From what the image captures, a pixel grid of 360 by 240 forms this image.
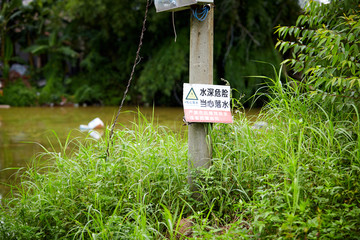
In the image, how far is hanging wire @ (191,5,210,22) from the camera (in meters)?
2.71

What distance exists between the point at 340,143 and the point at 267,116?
65cm

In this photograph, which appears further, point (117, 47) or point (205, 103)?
point (117, 47)

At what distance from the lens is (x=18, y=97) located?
13.4 metres

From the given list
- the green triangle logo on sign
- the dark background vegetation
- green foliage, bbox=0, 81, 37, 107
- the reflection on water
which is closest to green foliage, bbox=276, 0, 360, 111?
the green triangle logo on sign

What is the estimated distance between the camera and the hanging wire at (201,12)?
271 centimetres

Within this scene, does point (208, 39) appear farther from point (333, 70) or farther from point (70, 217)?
point (70, 217)

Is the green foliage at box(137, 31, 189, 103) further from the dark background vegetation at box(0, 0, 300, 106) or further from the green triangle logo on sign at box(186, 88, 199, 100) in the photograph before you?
the green triangle logo on sign at box(186, 88, 199, 100)

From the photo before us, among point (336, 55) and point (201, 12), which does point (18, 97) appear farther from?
point (336, 55)

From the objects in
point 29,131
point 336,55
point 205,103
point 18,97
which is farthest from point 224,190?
point 18,97

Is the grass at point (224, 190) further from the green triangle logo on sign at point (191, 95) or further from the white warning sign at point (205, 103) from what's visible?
the green triangle logo on sign at point (191, 95)

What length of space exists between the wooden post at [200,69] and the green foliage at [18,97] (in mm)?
11829

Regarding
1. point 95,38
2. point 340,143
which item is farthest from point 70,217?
point 95,38

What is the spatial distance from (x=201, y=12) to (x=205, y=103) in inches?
23.5

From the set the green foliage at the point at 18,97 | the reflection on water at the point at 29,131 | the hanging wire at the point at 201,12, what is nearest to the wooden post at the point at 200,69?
the hanging wire at the point at 201,12
